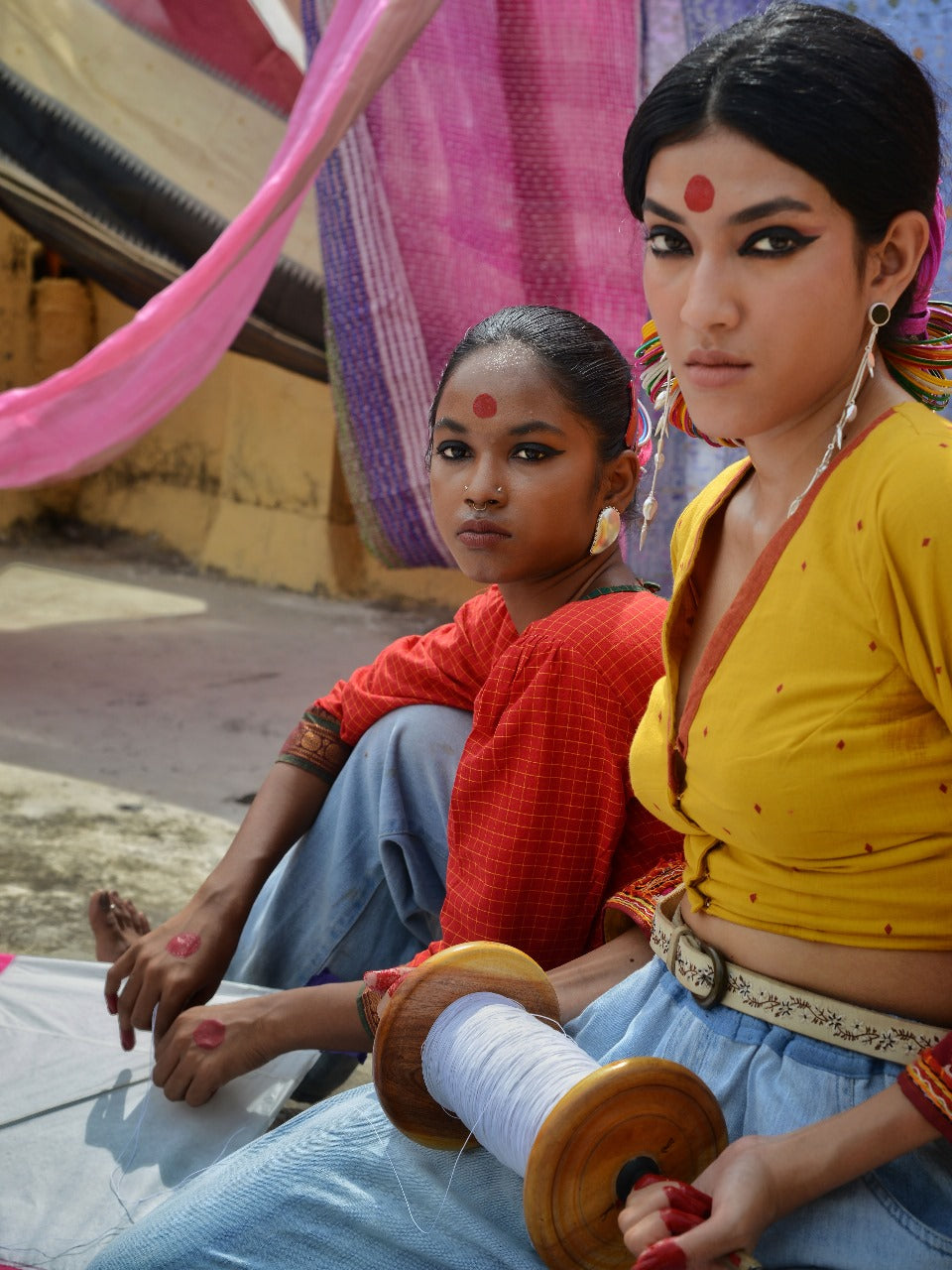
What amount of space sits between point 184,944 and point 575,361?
949 mm

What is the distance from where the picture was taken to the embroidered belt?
110 cm

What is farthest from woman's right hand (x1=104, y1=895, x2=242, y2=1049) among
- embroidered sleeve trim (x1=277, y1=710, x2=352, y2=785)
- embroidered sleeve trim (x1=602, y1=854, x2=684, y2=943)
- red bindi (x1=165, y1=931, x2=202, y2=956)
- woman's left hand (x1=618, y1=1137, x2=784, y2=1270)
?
woman's left hand (x1=618, y1=1137, x2=784, y2=1270)

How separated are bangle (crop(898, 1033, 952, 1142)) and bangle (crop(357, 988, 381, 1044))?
738 millimetres

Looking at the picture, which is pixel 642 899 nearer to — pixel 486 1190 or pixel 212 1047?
pixel 486 1190

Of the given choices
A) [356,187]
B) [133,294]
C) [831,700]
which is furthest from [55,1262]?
[133,294]

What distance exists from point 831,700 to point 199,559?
18.2 feet

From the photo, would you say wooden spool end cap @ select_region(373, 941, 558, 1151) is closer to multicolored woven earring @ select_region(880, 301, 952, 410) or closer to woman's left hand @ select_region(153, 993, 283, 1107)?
woman's left hand @ select_region(153, 993, 283, 1107)

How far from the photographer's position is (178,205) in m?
3.90

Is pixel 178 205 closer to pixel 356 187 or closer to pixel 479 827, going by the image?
pixel 356 187

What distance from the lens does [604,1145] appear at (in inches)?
41.3

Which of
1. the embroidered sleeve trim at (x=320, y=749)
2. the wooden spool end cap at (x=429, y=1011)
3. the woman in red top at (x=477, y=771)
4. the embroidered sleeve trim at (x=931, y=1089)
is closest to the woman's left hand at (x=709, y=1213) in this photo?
the embroidered sleeve trim at (x=931, y=1089)

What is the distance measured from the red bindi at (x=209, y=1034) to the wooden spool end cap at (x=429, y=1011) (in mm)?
543

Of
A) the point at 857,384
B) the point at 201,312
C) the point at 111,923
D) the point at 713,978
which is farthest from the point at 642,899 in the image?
the point at 201,312

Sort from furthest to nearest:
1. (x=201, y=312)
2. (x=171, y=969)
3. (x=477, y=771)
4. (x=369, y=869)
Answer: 1. (x=201, y=312)
2. (x=369, y=869)
3. (x=171, y=969)
4. (x=477, y=771)
